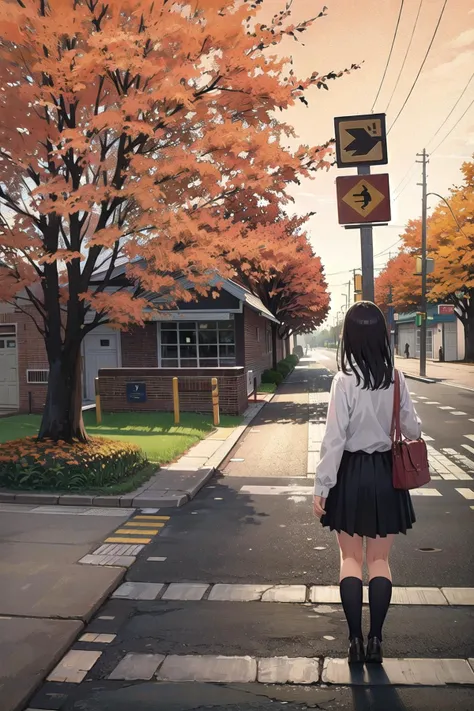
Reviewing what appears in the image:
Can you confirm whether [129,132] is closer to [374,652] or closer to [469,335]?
[374,652]

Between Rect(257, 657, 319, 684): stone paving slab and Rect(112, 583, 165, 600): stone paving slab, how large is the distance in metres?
1.41

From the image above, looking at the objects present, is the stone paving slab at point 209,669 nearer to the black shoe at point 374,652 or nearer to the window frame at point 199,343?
the black shoe at point 374,652

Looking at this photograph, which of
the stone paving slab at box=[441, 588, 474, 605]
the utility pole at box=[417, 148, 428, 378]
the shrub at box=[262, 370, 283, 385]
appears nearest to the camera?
the stone paving slab at box=[441, 588, 474, 605]

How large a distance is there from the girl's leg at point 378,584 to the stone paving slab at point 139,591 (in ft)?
6.23

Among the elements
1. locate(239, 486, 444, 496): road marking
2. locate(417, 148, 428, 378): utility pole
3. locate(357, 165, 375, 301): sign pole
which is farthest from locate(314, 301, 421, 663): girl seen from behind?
locate(417, 148, 428, 378): utility pole

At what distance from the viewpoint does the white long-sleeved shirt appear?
356 centimetres

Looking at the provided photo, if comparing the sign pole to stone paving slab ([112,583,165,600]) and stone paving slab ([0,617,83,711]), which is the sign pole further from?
stone paving slab ([0,617,83,711])

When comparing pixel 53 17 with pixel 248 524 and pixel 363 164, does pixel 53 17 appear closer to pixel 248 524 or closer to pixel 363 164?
pixel 363 164

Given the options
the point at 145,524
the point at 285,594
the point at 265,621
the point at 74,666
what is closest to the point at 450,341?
the point at 145,524

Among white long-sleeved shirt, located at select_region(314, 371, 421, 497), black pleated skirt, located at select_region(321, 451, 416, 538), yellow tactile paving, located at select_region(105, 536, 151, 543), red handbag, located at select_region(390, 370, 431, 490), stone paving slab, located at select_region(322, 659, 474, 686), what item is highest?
white long-sleeved shirt, located at select_region(314, 371, 421, 497)

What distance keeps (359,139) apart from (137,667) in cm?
525

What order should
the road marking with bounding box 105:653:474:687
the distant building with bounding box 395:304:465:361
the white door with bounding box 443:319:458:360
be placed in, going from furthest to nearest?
the white door with bounding box 443:319:458:360 → the distant building with bounding box 395:304:465:361 → the road marking with bounding box 105:653:474:687

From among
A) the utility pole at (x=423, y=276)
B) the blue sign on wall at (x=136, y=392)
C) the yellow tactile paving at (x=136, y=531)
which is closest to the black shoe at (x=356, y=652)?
the yellow tactile paving at (x=136, y=531)

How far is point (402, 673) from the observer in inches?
137
